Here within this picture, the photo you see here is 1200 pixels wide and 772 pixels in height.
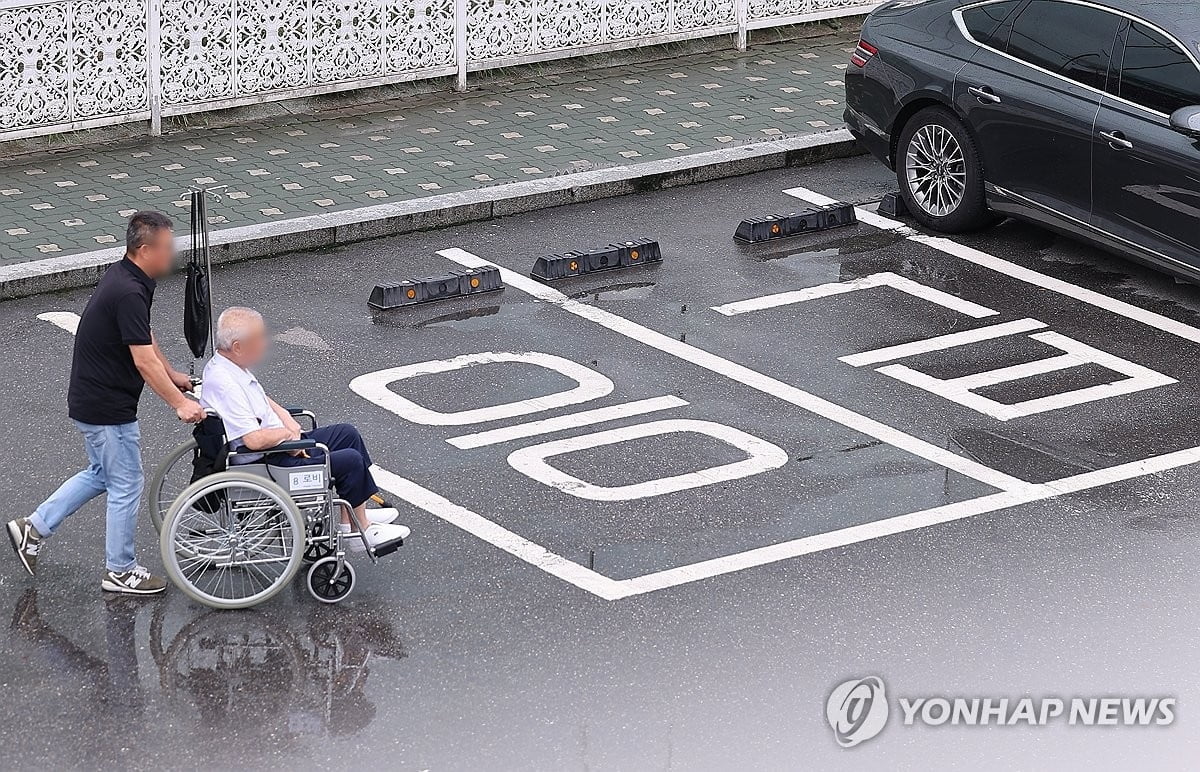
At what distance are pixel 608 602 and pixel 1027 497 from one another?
2.31m

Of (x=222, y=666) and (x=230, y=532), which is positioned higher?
(x=230, y=532)

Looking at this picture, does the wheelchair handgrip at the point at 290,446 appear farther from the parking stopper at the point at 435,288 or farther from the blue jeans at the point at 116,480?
the parking stopper at the point at 435,288

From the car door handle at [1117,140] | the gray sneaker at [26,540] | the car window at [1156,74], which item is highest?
the car window at [1156,74]

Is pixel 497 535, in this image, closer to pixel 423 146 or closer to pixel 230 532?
pixel 230 532

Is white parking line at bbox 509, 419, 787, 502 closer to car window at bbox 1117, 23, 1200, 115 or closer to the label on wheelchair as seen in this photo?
the label on wheelchair

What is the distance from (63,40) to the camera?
13.2 m

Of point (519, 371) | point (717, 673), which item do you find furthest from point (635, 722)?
point (519, 371)

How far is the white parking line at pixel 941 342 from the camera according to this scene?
10516mm

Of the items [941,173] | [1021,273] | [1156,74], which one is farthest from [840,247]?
[1156,74]

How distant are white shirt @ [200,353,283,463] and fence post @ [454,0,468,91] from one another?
794 centimetres

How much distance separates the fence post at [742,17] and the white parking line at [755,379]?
17.8ft

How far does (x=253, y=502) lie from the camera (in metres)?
7.43

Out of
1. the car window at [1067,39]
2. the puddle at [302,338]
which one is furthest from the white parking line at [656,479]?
the car window at [1067,39]

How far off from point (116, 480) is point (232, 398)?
622 millimetres
